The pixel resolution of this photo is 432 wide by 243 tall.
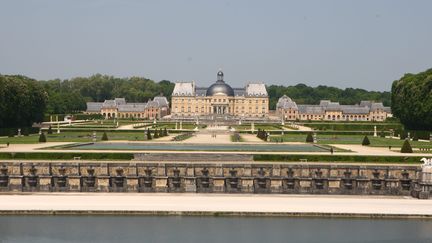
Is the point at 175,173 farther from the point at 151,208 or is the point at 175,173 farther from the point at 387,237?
the point at 387,237

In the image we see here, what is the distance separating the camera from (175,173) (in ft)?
92.9

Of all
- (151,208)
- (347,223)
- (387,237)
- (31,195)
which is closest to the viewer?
(387,237)

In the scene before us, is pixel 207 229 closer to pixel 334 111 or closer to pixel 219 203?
pixel 219 203

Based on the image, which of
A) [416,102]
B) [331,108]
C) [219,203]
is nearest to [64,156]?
[219,203]

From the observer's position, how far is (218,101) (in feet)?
403

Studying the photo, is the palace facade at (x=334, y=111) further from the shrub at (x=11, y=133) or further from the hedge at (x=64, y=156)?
the hedge at (x=64, y=156)

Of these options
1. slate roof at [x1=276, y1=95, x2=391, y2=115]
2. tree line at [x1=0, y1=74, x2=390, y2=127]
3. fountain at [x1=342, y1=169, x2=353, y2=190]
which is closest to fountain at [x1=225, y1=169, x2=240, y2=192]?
fountain at [x1=342, y1=169, x2=353, y2=190]

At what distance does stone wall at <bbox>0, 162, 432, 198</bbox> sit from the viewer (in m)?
28.0

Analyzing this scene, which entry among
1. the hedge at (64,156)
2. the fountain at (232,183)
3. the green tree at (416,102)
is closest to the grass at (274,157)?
the hedge at (64,156)

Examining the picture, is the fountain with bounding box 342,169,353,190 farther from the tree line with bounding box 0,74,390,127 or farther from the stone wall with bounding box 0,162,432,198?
the tree line with bounding box 0,74,390,127

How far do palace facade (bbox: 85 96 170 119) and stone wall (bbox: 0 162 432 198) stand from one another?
302 ft

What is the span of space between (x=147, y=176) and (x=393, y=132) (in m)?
37.3

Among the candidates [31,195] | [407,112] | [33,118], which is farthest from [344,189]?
[33,118]

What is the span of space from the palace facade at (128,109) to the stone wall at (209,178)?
302 ft
